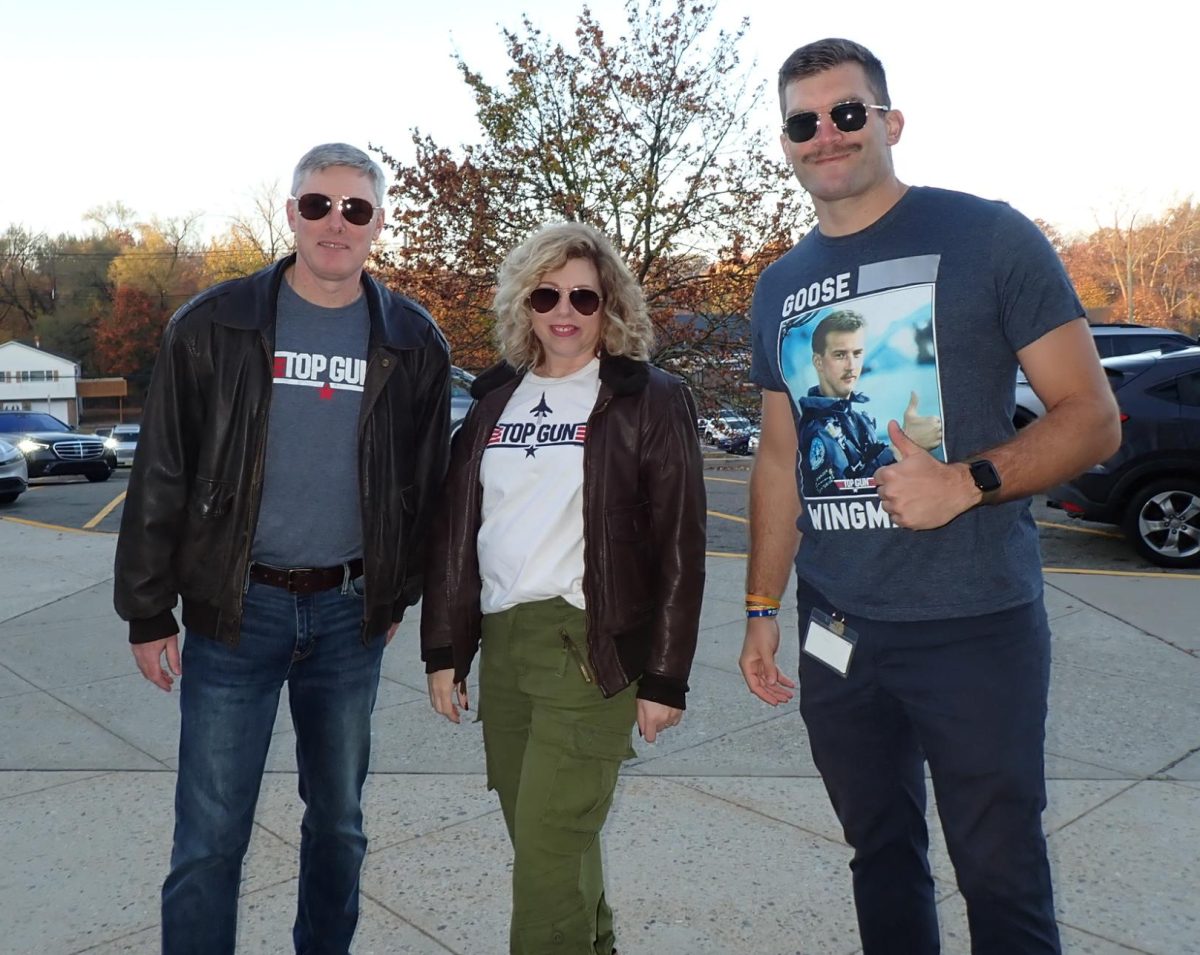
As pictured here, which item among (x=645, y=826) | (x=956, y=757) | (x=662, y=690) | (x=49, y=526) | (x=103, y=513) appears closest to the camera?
(x=956, y=757)

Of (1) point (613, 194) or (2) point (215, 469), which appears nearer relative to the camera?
(2) point (215, 469)

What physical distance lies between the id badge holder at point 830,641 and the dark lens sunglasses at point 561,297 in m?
0.96

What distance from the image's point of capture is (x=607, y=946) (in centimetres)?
266

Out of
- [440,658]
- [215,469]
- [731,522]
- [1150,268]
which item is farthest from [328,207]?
[1150,268]

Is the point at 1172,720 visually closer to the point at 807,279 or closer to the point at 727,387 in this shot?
the point at 807,279

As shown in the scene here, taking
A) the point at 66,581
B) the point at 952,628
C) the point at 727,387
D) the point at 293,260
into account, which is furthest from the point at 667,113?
the point at 952,628

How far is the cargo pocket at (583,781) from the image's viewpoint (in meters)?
2.37

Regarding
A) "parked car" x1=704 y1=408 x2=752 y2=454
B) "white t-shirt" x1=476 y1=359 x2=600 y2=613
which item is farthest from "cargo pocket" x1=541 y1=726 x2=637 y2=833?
"parked car" x1=704 y1=408 x2=752 y2=454

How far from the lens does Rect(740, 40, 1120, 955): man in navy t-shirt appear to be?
195cm

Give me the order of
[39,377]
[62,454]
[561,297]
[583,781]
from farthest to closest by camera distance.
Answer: [39,377], [62,454], [561,297], [583,781]

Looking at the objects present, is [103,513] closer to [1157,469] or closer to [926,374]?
[1157,469]

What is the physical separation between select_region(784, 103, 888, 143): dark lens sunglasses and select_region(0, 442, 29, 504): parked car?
15.1 meters

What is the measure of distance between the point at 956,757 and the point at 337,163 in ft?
6.55

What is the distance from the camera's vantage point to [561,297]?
262 centimetres
